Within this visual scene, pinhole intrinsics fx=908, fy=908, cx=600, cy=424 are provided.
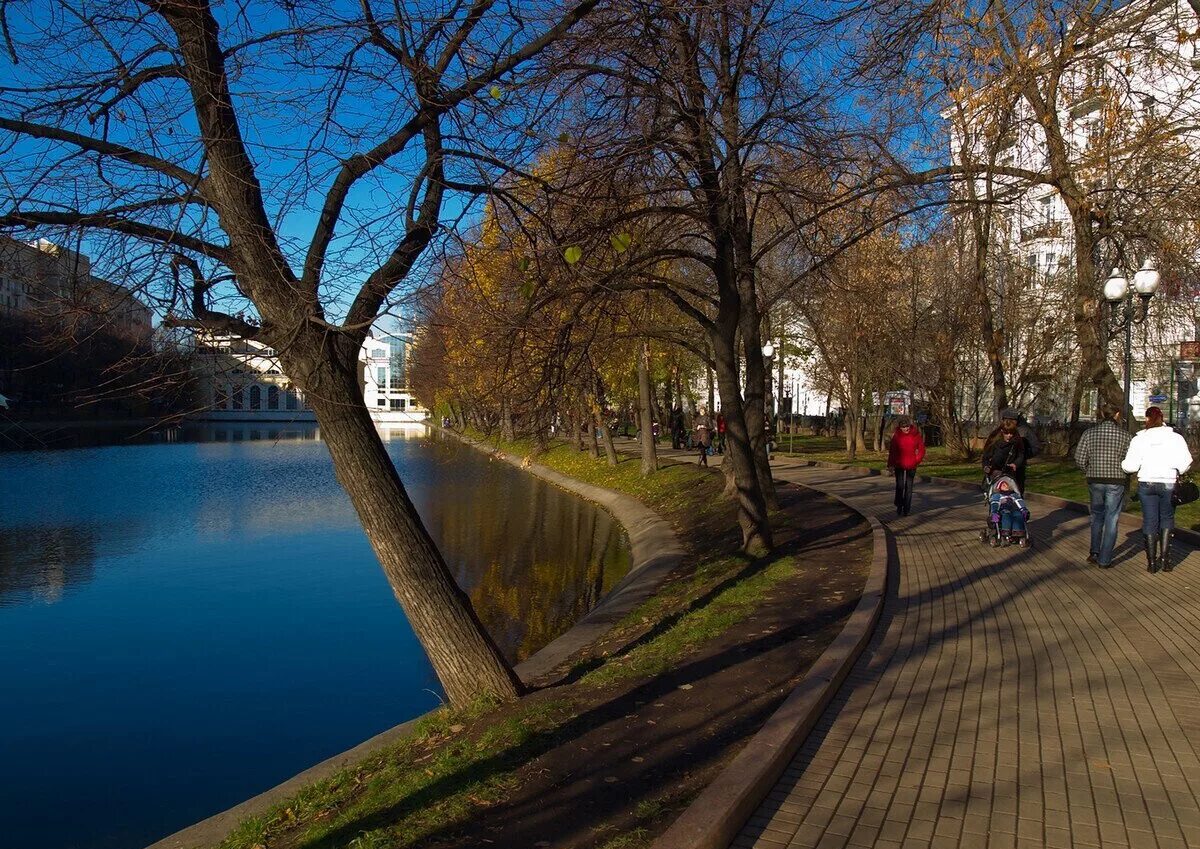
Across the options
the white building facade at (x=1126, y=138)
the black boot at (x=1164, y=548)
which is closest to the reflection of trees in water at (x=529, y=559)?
the black boot at (x=1164, y=548)

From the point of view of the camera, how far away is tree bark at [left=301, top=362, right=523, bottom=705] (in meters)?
6.58

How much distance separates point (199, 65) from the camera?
6.20 metres

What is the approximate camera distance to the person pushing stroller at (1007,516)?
11.9m

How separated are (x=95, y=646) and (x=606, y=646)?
740 centimetres

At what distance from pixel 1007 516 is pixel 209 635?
1098 cm

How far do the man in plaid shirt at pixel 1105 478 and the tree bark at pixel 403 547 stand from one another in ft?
23.5

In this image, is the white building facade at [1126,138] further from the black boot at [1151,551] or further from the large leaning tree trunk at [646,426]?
the large leaning tree trunk at [646,426]

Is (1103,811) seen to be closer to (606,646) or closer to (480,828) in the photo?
(480,828)

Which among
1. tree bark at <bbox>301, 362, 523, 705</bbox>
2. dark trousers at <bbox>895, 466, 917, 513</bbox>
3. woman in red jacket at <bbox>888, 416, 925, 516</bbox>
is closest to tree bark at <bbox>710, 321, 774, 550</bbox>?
woman in red jacket at <bbox>888, 416, 925, 516</bbox>

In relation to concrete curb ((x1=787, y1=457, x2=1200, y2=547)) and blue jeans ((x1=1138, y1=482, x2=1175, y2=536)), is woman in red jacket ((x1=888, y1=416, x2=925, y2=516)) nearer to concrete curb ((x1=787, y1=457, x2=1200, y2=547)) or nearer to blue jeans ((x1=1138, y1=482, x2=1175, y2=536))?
concrete curb ((x1=787, y1=457, x2=1200, y2=547))

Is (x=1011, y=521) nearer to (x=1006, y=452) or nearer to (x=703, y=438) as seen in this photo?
(x=1006, y=452)

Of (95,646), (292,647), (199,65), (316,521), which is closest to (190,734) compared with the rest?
(292,647)

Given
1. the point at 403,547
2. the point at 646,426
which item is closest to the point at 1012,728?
the point at 403,547

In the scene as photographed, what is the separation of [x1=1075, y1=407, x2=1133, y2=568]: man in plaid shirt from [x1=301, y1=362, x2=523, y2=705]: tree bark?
7.17m
